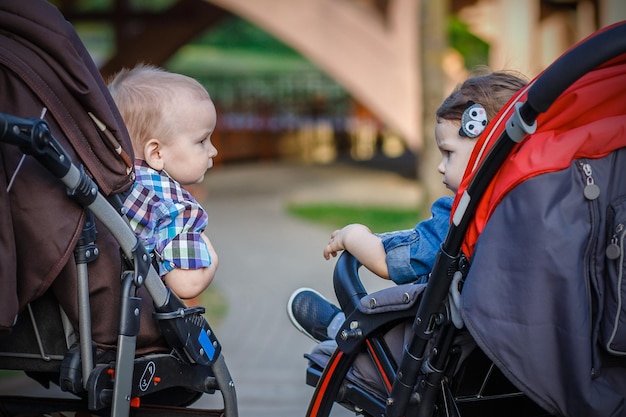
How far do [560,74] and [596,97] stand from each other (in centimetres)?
23

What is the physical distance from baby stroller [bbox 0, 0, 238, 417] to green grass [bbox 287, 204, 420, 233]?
7485 millimetres

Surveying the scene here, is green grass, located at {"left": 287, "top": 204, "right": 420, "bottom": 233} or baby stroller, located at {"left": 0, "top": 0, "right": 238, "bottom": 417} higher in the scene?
baby stroller, located at {"left": 0, "top": 0, "right": 238, "bottom": 417}

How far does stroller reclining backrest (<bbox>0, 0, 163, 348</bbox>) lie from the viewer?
8.29 feet

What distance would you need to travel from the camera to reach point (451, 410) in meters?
2.73

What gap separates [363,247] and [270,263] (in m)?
6.46

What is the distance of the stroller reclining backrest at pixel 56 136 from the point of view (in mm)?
2527

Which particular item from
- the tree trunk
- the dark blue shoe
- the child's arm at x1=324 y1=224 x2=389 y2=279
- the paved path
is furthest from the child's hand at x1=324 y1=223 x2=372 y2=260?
the tree trunk

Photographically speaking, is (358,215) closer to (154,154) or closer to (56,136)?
(154,154)

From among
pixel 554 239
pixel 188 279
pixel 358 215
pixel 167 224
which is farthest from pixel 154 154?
pixel 358 215

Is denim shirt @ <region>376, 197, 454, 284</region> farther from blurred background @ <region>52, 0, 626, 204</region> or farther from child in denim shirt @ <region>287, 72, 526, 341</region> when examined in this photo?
blurred background @ <region>52, 0, 626, 204</region>

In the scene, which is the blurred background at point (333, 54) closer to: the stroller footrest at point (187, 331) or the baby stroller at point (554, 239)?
the baby stroller at point (554, 239)

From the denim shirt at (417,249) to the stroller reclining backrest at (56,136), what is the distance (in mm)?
863

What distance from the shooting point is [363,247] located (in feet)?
10.0

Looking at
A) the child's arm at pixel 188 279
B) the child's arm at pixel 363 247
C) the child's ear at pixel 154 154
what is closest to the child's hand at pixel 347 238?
the child's arm at pixel 363 247
